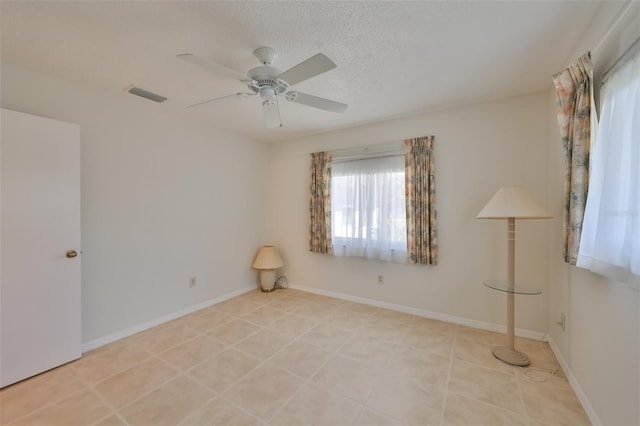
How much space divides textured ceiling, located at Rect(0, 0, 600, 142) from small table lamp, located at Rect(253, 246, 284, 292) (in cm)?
232

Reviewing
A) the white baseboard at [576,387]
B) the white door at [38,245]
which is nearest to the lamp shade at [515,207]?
the white baseboard at [576,387]

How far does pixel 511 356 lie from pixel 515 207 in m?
1.25

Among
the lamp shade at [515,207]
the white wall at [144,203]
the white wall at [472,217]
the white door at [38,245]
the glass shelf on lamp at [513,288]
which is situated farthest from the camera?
the white wall at [472,217]

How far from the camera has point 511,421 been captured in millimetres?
1584

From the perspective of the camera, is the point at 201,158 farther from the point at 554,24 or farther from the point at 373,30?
the point at 554,24

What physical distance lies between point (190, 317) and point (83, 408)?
141cm

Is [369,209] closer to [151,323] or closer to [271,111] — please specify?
[271,111]

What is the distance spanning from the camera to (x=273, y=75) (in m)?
1.84

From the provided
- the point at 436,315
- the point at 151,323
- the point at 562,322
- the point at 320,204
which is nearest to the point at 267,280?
the point at 320,204

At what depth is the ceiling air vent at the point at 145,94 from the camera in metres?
2.45

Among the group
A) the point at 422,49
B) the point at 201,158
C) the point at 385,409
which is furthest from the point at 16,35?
the point at 385,409

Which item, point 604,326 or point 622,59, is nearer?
point 622,59

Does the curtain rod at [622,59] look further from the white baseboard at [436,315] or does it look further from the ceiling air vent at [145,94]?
the ceiling air vent at [145,94]

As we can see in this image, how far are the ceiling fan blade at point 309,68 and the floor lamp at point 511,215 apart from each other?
171cm
